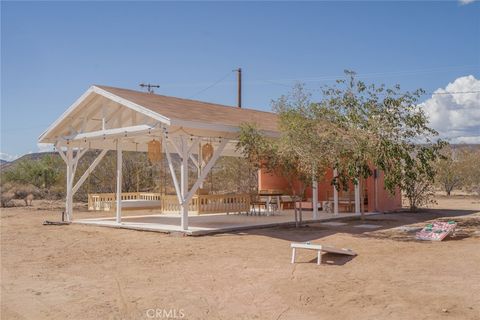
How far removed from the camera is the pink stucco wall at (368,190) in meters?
17.0

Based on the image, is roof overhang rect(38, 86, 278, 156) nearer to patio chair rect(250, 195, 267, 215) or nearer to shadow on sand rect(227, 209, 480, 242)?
shadow on sand rect(227, 209, 480, 242)

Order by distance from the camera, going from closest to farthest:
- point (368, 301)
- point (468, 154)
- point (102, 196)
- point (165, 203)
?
point (368, 301) → point (165, 203) → point (102, 196) → point (468, 154)

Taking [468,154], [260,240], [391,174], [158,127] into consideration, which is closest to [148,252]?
[260,240]

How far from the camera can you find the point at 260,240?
33.1ft

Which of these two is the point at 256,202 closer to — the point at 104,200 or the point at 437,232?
the point at 104,200

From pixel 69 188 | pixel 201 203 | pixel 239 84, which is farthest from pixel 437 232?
pixel 239 84

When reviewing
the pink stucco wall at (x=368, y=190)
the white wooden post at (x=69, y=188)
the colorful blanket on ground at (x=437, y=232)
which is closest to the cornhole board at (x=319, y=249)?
the colorful blanket on ground at (x=437, y=232)

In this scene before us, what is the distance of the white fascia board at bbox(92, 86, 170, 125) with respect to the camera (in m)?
10.7

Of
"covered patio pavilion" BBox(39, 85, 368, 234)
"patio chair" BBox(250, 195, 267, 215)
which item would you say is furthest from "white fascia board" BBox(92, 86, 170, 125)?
"patio chair" BBox(250, 195, 267, 215)

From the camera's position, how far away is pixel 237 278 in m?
6.59

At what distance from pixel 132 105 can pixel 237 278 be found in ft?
20.7

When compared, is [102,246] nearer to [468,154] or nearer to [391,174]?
[391,174]

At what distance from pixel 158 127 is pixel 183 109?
1566mm

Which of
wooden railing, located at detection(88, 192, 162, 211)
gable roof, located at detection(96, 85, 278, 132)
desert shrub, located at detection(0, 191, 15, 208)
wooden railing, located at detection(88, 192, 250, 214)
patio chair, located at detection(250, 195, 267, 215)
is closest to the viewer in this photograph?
gable roof, located at detection(96, 85, 278, 132)
